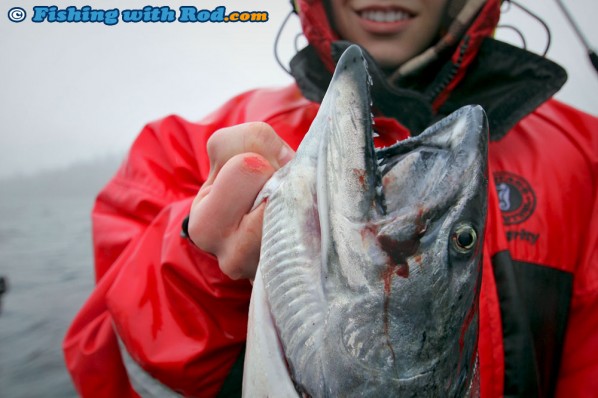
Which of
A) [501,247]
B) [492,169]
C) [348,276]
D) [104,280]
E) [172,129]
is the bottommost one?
[501,247]

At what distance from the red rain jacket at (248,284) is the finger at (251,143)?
41cm

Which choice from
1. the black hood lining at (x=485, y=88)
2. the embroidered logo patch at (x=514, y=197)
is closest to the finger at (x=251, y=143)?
the black hood lining at (x=485, y=88)

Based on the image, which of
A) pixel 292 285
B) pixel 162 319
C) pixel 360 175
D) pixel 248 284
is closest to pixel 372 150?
pixel 360 175

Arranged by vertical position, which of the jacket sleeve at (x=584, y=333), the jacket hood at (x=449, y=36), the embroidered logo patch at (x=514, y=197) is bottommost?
the jacket sleeve at (x=584, y=333)

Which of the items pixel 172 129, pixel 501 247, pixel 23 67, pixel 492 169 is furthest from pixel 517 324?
pixel 23 67

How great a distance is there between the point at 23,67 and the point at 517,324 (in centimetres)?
468

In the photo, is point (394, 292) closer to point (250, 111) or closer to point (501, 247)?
point (501, 247)

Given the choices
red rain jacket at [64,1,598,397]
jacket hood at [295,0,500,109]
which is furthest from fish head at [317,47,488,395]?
jacket hood at [295,0,500,109]

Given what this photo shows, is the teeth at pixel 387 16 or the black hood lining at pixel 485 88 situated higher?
the teeth at pixel 387 16

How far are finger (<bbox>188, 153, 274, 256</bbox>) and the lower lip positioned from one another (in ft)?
4.02

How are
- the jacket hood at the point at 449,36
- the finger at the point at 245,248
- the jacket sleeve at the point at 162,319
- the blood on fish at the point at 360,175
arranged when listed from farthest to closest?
1. the jacket hood at the point at 449,36
2. the jacket sleeve at the point at 162,319
3. the finger at the point at 245,248
4. the blood on fish at the point at 360,175

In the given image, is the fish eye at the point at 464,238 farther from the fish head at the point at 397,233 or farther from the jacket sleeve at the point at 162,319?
the jacket sleeve at the point at 162,319

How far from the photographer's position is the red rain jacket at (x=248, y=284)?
1.61 metres

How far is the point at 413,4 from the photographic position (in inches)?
83.4
